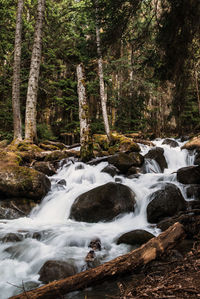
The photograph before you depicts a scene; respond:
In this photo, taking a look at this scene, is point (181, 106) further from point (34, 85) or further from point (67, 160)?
point (34, 85)

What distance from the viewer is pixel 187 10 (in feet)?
14.5

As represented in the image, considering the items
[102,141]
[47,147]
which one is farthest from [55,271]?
[102,141]

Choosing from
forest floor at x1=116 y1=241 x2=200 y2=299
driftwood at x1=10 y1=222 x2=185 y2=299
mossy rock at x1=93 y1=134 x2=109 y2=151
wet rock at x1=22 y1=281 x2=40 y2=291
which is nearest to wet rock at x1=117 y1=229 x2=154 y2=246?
driftwood at x1=10 y1=222 x2=185 y2=299

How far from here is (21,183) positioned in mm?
6949

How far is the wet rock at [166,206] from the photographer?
19.5 ft

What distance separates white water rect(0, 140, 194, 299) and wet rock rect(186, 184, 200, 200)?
499 mm

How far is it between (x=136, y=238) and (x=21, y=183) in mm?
4213

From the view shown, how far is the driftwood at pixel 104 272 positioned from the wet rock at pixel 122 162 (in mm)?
7032

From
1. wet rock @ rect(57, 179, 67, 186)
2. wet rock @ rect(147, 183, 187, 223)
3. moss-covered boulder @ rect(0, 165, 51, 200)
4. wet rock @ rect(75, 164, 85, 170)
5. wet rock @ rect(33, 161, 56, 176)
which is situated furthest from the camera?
wet rock @ rect(75, 164, 85, 170)

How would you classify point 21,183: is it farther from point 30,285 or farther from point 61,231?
point 30,285

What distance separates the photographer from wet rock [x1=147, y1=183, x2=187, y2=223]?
5933mm

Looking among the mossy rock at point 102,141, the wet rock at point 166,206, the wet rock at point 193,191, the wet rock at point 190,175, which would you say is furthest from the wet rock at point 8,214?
the mossy rock at point 102,141

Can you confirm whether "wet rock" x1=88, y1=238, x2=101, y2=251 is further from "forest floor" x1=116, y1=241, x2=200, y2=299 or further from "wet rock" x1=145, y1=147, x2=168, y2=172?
"wet rock" x1=145, y1=147, x2=168, y2=172

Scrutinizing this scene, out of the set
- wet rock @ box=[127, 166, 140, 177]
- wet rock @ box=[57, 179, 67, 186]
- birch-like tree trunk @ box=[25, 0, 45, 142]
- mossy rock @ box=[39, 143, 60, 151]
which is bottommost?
wet rock @ box=[57, 179, 67, 186]
